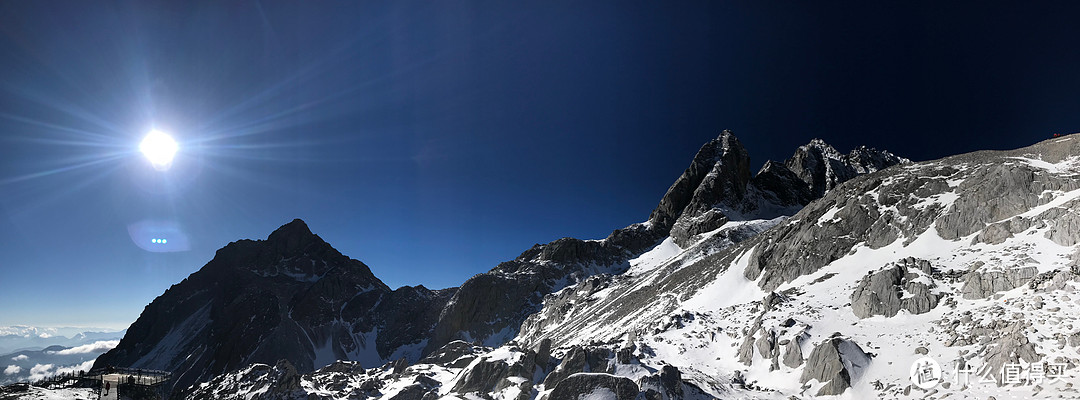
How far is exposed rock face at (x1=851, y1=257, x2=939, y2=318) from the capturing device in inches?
1243

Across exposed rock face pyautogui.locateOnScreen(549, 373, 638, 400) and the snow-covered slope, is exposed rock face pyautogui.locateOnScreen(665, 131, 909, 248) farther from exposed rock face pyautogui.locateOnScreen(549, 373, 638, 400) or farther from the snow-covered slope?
exposed rock face pyautogui.locateOnScreen(549, 373, 638, 400)

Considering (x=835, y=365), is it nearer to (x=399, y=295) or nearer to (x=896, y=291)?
(x=896, y=291)

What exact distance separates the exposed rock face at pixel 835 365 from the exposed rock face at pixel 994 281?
9621 millimetres

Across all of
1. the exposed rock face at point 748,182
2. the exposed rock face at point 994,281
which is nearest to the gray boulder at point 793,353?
the exposed rock face at point 994,281

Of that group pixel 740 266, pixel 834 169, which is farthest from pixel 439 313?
pixel 834 169

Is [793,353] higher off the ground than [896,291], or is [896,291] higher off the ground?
[896,291]

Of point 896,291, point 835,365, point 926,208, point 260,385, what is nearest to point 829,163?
point 926,208

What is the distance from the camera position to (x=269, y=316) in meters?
141

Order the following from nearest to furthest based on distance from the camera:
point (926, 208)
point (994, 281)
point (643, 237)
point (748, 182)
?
1. point (994, 281)
2. point (926, 208)
3. point (643, 237)
4. point (748, 182)

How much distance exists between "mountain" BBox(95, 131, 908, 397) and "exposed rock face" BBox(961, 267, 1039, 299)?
84.9 meters

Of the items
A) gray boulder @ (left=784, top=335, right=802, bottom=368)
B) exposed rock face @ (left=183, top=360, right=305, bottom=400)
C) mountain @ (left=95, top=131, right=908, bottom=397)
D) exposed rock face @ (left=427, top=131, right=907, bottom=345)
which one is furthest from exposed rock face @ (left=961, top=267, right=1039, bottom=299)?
exposed rock face @ (left=427, top=131, right=907, bottom=345)

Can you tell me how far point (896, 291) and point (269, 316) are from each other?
165 meters

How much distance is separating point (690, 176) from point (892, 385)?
146 m

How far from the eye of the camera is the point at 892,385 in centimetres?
2514
